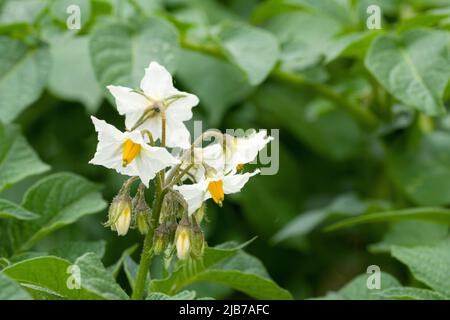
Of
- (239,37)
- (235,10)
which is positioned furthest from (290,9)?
(235,10)

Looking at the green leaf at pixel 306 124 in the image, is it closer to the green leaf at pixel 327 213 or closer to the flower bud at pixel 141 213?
the green leaf at pixel 327 213

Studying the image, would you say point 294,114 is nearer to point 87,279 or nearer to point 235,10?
point 235,10

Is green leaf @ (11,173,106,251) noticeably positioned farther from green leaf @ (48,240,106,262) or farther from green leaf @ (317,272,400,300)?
green leaf @ (317,272,400,300)

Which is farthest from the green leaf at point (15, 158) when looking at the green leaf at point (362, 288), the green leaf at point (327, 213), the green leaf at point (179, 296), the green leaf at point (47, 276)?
the green leaf at point (327, 213)

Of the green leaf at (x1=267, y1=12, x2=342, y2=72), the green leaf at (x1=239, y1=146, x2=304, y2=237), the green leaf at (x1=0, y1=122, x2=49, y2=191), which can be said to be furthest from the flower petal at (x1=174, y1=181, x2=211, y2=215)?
the green leaf at (x1=239, y1=146, x2=304, y2=237)

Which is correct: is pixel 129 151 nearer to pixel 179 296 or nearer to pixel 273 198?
pixel 179 296

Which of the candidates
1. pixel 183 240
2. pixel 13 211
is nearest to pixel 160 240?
pixel 183 240
